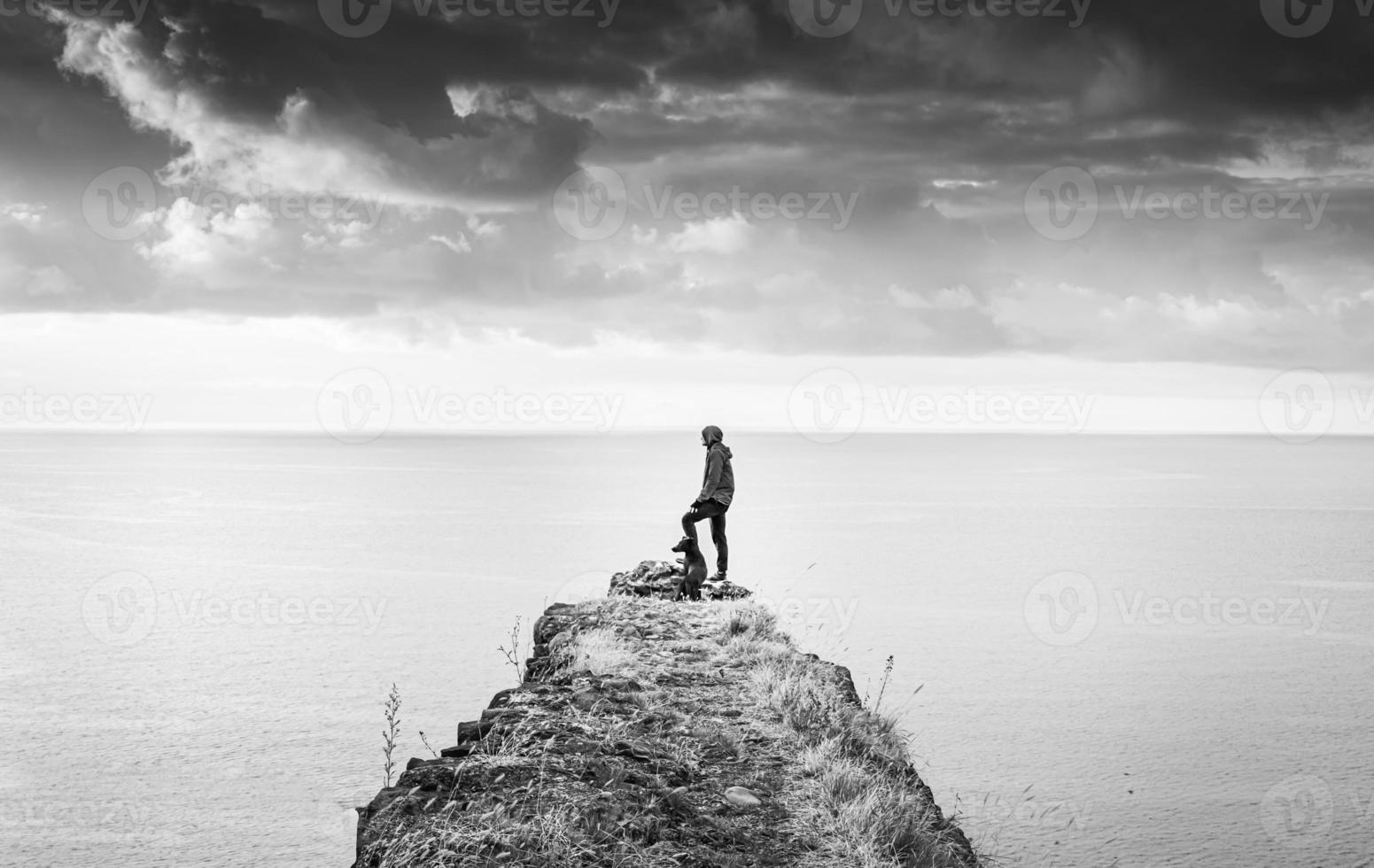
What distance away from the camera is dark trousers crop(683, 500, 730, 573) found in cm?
1753

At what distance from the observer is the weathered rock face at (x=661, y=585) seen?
17.8 meters

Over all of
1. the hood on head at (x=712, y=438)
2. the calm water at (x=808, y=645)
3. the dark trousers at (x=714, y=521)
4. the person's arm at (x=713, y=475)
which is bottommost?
the calm water at (x=808, y=645)

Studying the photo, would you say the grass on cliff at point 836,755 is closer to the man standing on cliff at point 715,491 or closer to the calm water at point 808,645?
the man standing on cliff at point 715,491

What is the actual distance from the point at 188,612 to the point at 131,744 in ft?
58.5

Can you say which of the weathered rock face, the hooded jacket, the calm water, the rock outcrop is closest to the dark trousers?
the hooded jacket

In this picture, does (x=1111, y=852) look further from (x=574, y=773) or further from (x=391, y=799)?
(x=391, y=799)

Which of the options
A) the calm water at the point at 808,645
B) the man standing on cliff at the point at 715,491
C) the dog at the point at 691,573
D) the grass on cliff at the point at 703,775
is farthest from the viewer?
the man standing on cliff at the point at 715,491

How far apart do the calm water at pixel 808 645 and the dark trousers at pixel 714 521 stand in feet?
19.2

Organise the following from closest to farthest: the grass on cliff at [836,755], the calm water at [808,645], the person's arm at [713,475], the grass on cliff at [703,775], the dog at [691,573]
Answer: the grass on cliff at [703,775] → the grass on cliff at [836,755] → the calm water at [808,645] → the dog at [691,573] → the person's arm at [713,475]

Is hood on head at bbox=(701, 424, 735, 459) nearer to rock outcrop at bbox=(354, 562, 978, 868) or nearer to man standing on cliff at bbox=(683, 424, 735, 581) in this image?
man standing on cliff at bbox=(683, 424, 735, 581)

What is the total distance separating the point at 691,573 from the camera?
17.5 m

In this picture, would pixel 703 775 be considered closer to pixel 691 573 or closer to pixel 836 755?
pixel 836 755

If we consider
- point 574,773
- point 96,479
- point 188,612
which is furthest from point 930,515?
point 96,479

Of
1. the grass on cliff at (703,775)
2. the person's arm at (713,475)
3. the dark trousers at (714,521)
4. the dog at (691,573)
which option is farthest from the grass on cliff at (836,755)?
the person's arm at (713,475)
